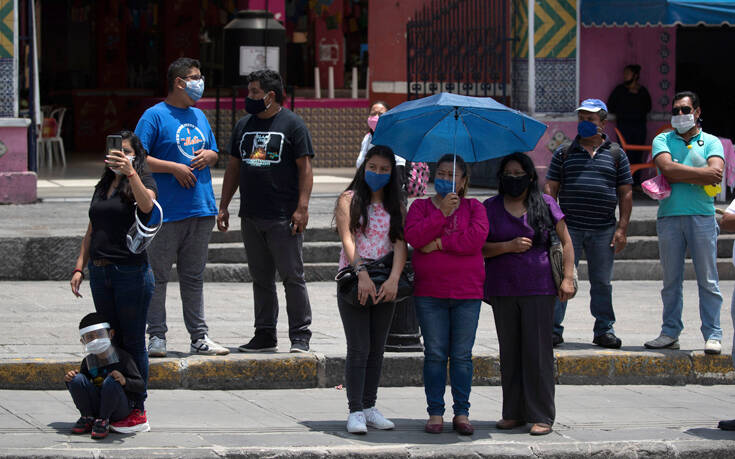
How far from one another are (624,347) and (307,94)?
537 inches

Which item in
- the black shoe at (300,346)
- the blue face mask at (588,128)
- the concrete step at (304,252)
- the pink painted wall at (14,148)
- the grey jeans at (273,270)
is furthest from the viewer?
the pink painted wall at (14,148)

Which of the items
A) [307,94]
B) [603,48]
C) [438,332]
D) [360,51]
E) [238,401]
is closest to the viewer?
[438,332]

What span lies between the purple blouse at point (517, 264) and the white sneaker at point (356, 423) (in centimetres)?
105

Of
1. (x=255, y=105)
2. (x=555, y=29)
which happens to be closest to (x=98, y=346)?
(x=255, y=105)

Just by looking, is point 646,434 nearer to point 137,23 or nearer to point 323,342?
point 323,342

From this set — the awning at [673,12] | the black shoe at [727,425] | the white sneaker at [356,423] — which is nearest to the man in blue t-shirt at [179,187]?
the white sneaker at [356,423]

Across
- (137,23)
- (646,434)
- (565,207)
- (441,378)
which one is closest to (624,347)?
(565,207)

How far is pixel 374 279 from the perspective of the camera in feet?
22.5

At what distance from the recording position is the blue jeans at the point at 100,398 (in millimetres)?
6594

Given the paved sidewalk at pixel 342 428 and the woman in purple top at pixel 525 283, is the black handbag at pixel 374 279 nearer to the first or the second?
the woman in purple top at pixel 525 283

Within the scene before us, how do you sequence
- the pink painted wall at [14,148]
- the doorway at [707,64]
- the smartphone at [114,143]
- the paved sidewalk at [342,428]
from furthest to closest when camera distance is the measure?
1. the doorway at [707,64]
2. the pink painted wall at [14,148]
3. the smartphone at [114,143]
4. the paved sidewalk at [342,428]

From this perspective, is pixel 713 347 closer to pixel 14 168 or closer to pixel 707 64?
pixel 14 168

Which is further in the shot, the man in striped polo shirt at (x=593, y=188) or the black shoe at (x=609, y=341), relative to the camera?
the black shoe at (x=609, y=341)

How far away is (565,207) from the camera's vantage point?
8797 mm
